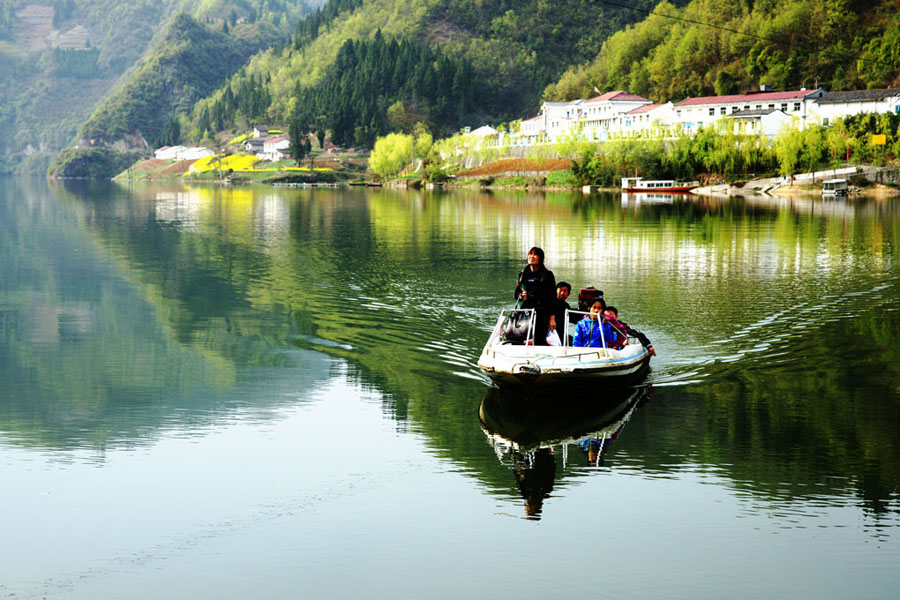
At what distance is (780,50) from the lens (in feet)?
486

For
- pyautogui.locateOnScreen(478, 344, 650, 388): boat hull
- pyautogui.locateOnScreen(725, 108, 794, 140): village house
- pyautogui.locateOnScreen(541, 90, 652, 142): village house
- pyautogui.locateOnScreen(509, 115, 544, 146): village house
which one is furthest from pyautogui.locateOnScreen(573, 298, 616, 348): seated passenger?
pyautogui.locateOnScreen(509, 115, 544, 146): village house

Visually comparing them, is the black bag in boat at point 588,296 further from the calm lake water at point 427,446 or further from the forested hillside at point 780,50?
the forested hillside at point 780,50

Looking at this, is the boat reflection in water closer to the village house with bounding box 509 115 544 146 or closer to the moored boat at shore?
the moored boat at shore

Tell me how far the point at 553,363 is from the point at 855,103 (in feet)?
374

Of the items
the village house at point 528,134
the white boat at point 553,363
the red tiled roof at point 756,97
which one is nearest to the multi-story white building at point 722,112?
the red tiled roof at point 756,97

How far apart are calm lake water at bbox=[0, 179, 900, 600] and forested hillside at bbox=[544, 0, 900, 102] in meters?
107

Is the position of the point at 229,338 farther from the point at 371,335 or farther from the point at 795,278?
the point at 795,278

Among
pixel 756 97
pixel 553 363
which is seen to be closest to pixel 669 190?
pixel 756 97

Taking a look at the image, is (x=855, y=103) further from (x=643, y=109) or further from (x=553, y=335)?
(x=553, y=335)

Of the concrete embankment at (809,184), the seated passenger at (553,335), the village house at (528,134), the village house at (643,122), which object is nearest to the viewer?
→ the seated passenger at (553,335)

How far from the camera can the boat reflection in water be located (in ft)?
47.3

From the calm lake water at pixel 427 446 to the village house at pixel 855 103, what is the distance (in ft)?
297

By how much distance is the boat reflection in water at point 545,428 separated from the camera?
14414 millimetres

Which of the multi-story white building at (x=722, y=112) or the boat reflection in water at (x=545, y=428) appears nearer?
the boat reflection in water at (x=545, y=428)
